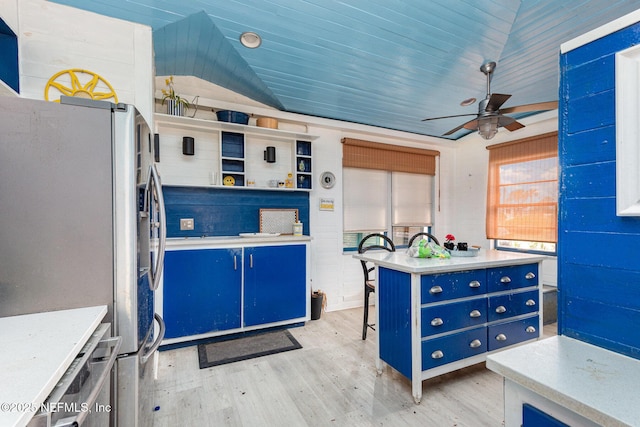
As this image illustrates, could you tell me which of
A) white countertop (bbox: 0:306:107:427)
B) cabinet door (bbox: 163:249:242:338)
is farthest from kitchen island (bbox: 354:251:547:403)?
white countertop (bbox: 0:306:107:427)

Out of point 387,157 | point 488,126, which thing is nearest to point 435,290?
point 488,126

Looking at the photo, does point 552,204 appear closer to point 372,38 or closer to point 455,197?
point 455,197

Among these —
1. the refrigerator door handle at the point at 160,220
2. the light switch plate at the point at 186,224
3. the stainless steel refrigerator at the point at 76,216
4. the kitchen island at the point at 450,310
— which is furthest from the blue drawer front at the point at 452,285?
the light switch plate at the point at 186,224

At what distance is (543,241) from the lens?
358 cm

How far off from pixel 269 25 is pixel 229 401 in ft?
9.28

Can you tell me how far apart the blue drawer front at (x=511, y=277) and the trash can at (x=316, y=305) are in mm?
1887

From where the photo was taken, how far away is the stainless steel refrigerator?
1.07 m

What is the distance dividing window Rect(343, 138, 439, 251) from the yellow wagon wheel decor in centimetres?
277

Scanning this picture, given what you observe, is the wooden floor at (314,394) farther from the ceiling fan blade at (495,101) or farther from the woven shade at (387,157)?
the woven shade at (387,157)

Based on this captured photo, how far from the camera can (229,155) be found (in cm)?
340

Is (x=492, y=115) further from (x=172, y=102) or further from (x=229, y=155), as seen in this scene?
(x=172, y=102)

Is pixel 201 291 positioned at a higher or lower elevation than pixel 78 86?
lower

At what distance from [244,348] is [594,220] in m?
2.79

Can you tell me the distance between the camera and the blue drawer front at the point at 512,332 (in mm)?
2252
